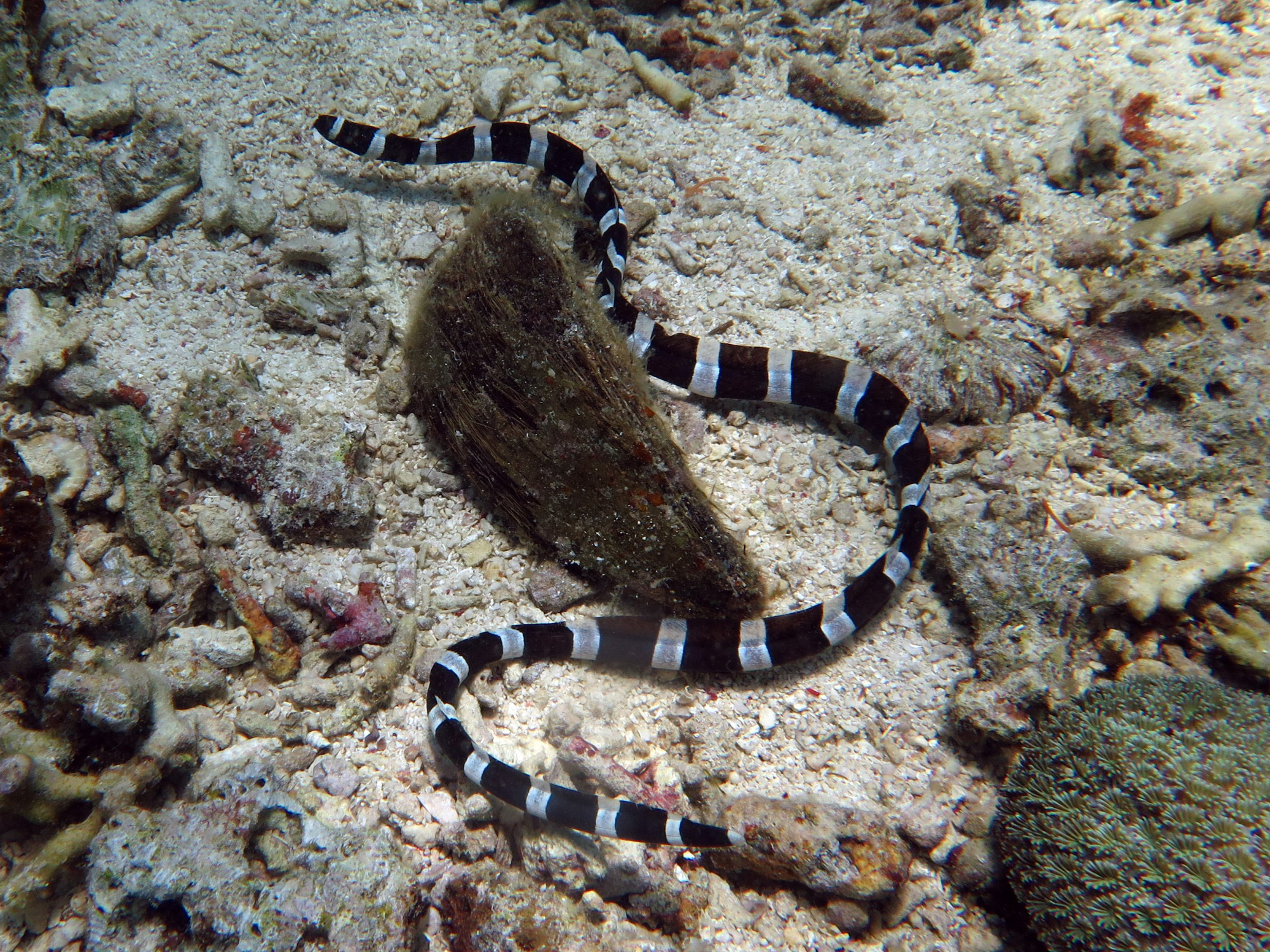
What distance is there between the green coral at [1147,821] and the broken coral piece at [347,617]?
2489 mm

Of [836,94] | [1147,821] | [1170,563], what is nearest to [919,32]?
[836,94]

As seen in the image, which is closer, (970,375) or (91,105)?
(970,375)

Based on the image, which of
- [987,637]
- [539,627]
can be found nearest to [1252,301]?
[987,637]

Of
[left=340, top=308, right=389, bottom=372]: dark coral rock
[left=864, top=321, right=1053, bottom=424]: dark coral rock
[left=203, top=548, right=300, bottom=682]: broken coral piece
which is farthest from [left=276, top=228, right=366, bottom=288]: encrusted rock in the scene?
[left=864, top=321, right=1053, bottom=424]: dark coral rock

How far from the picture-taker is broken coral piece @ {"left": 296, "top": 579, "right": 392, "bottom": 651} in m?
2.64

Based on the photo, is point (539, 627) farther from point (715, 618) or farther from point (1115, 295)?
point (1115, 295)

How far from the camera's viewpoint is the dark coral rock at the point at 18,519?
1999mm

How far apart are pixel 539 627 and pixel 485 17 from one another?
420 cm

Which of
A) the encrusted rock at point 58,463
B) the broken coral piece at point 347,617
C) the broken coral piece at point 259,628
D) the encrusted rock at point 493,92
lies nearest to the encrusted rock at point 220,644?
the broken coral piece at point 259,628

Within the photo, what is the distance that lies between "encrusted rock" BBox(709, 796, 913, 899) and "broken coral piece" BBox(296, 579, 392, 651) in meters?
1.57

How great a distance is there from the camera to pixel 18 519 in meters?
2.03

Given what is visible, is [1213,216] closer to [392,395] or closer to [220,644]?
[392,395]

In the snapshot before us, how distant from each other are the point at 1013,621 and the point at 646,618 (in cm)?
152

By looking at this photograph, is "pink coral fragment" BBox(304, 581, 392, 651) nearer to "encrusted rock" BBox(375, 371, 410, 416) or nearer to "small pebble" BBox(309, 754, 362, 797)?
"small pebble" BBox(309, 754, 362, 797)
